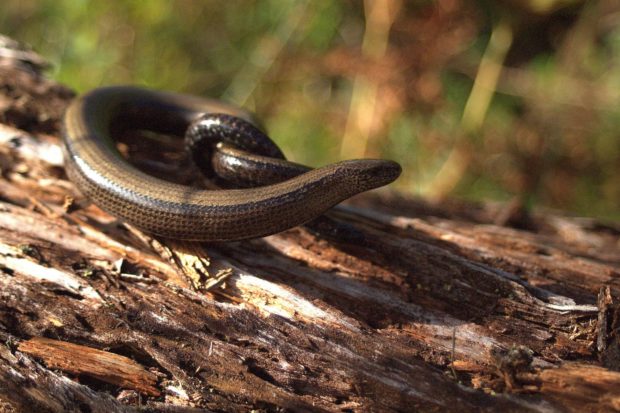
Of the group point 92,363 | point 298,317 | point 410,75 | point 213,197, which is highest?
point 410,75

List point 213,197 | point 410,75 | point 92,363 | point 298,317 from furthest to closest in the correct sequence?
point 410,75, point 213,197, point 298,317, point 92,363

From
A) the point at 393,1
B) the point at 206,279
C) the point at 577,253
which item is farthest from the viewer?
the point at 393,1

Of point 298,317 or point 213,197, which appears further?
point 213,197

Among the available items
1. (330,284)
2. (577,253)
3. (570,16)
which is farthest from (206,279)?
(570,16)

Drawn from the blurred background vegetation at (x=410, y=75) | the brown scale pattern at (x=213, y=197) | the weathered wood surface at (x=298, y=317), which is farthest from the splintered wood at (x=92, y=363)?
the blurred background vegetation at (x=410, y=75)

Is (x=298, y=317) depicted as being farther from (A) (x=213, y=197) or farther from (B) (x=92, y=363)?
(B) (x=92, y=363)

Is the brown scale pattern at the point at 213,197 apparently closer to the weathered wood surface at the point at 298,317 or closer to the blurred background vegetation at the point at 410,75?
the weathered wood surface at the point at 298,317

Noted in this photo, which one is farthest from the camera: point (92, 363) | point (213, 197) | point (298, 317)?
point (213, 197)

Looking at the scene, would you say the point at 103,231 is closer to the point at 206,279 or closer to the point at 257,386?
the point at 206,279

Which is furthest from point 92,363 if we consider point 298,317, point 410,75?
point 410,75
